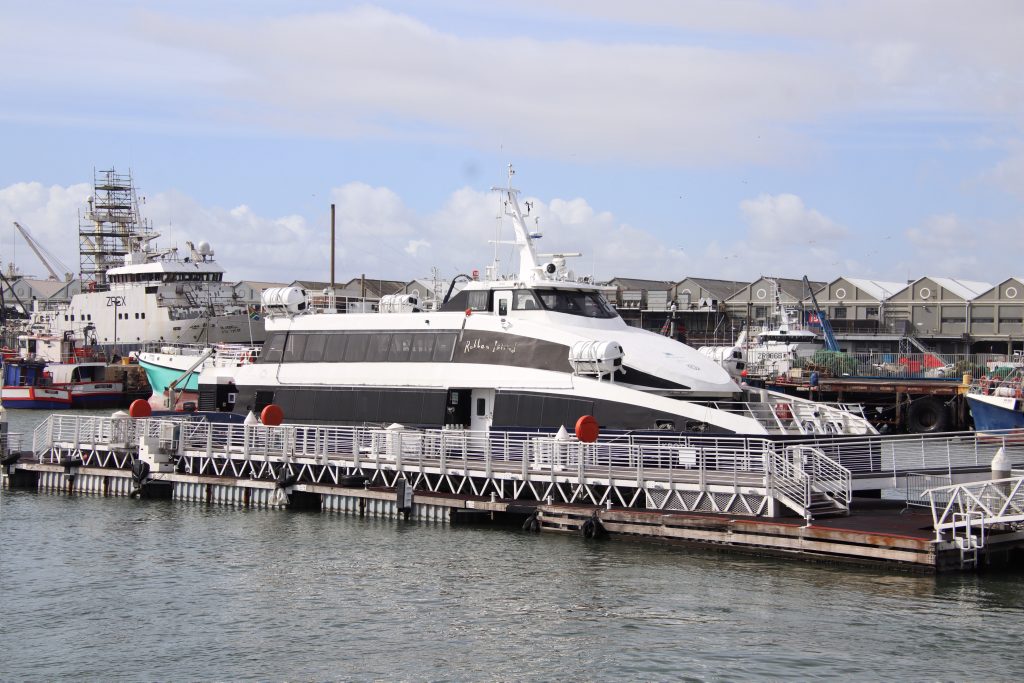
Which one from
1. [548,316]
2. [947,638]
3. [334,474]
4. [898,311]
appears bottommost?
[947,638]

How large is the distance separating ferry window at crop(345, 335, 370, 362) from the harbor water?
369 inches

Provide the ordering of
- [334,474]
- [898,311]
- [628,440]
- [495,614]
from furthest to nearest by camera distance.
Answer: [898,311] → [334,474] → [628,440] → [495,614]

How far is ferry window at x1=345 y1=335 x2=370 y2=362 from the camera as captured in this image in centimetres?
3712

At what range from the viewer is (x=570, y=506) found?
90.7 ft

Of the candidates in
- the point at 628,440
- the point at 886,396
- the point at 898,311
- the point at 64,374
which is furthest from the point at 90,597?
the point at 898,311

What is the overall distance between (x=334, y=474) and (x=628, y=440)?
869 cm

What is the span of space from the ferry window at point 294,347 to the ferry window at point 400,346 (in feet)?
13.2

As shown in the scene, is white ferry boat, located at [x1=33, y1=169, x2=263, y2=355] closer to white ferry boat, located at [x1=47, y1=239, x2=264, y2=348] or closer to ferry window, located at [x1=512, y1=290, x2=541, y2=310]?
white ferry boat, located at [x1=47, y1=239, x2=264, y2=348]

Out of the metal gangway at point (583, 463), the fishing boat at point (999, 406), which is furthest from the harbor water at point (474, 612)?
the fishing boat at point (999, 406)

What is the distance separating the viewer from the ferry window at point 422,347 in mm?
35500

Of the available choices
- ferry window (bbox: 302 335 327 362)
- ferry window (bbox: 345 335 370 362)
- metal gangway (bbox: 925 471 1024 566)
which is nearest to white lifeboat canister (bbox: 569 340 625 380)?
ferry window (bbox: 345 335 370 362)

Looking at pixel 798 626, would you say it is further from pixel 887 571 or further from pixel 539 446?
pixel 539 446

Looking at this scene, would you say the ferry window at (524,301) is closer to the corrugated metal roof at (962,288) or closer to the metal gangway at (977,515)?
the metal gangway at (977,515)

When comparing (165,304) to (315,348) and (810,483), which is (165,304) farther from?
(810,483)
